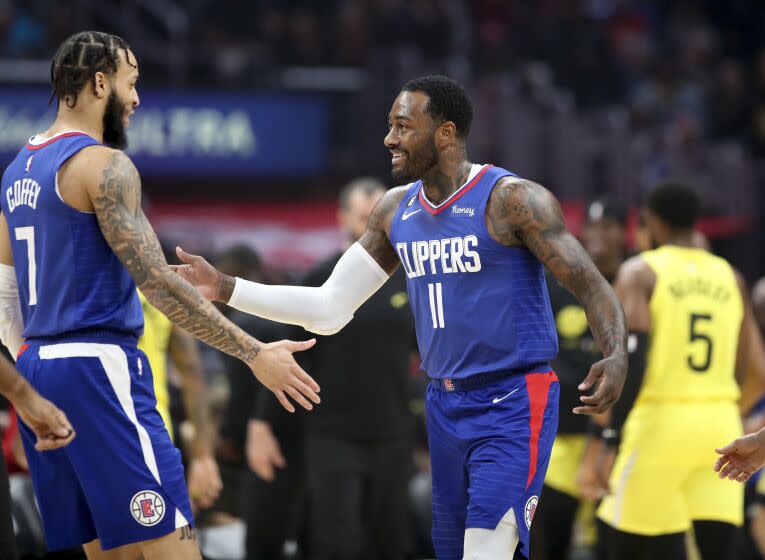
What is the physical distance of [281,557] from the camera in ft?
25.5

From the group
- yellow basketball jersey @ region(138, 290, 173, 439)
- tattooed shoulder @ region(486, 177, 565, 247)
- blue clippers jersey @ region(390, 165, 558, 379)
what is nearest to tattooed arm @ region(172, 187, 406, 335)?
blue clippers jersey @ region(390, 165, 558, 379)

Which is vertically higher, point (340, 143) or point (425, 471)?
point (340, 143)

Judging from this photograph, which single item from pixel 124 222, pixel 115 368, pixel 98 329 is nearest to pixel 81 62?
pixel 124 222

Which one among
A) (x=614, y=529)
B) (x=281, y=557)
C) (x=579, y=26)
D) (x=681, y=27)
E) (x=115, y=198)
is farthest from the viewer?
(x=681, y=27)

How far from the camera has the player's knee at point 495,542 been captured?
15.4 feet

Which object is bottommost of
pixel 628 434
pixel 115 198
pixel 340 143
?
pixel 628 434

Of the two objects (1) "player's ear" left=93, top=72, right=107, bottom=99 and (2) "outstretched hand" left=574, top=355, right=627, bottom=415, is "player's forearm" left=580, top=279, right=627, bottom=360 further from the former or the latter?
(1) "player's ear" left=93, top=72, right=107, bottom=99

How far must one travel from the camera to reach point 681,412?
Result: 653 cm

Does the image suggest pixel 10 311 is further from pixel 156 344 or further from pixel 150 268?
pixel 156 344

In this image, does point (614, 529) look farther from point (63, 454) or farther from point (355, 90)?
point (355, 90)

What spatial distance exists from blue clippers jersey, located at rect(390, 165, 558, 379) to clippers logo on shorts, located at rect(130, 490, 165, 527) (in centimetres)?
118

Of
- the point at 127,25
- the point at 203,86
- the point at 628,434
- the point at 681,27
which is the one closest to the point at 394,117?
the point at 628,434

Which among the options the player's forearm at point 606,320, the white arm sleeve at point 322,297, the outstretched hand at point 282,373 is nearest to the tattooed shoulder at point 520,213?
the player's forearm at point 606,320

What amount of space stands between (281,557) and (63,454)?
10.8 ft
